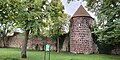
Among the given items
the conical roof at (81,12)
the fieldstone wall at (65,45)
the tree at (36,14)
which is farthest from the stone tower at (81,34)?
the tree at (36,14)

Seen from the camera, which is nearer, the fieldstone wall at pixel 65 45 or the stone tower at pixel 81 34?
the stone tower at pixel 81 34

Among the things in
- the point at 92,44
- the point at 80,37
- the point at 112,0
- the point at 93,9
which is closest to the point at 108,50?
the point at 92,44

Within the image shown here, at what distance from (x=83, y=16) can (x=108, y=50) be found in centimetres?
615

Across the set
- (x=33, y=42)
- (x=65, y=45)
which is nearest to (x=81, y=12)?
(x=65, y=45)

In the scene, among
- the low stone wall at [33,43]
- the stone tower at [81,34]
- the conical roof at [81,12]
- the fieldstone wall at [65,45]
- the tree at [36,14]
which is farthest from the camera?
the low stone wall at [33,43]

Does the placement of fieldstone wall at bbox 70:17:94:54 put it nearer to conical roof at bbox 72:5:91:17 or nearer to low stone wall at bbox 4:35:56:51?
conical roof at bbox 72:5:91:17

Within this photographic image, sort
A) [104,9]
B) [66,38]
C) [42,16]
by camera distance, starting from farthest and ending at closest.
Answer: [66,38], [42,16], [104,9]

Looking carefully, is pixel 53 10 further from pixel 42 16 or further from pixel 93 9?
pixel 93 9

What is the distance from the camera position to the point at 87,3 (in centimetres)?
1786

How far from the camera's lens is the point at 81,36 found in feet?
100

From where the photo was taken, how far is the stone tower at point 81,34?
100.0 ft

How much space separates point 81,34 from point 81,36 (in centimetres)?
29

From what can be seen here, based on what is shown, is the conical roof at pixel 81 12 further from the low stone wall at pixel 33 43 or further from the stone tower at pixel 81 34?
the low stone wall at pixel 33 43

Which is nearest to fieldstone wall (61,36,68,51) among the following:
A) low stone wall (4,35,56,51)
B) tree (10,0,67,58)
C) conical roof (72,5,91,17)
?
low stone wall (4,35,56,51)
